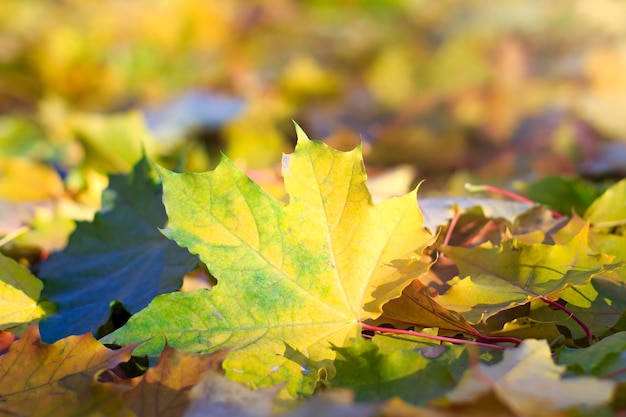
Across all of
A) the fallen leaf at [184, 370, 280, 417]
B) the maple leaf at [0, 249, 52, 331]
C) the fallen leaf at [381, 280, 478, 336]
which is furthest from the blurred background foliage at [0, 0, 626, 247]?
the fallen leaf at [184, 370, 280, 417]

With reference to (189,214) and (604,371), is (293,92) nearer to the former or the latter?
(189,214)

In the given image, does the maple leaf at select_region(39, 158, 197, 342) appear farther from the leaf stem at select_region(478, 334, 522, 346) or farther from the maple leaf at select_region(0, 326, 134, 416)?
the leaf stem at select_region(478, 334, 522, 346)

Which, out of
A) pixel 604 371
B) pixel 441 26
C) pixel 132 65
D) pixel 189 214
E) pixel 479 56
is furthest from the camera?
pixel 441 26

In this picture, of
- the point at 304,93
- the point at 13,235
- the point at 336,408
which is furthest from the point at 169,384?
the point at 304,93

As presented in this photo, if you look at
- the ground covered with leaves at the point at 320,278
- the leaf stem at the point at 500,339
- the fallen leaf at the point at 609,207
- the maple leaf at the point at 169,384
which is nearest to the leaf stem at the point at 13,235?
the ground covered with leaves at the point at 320,278

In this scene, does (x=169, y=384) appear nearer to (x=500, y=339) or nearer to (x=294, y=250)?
(x=294, y=250)

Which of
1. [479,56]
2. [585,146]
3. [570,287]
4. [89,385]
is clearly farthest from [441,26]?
[89,385]
